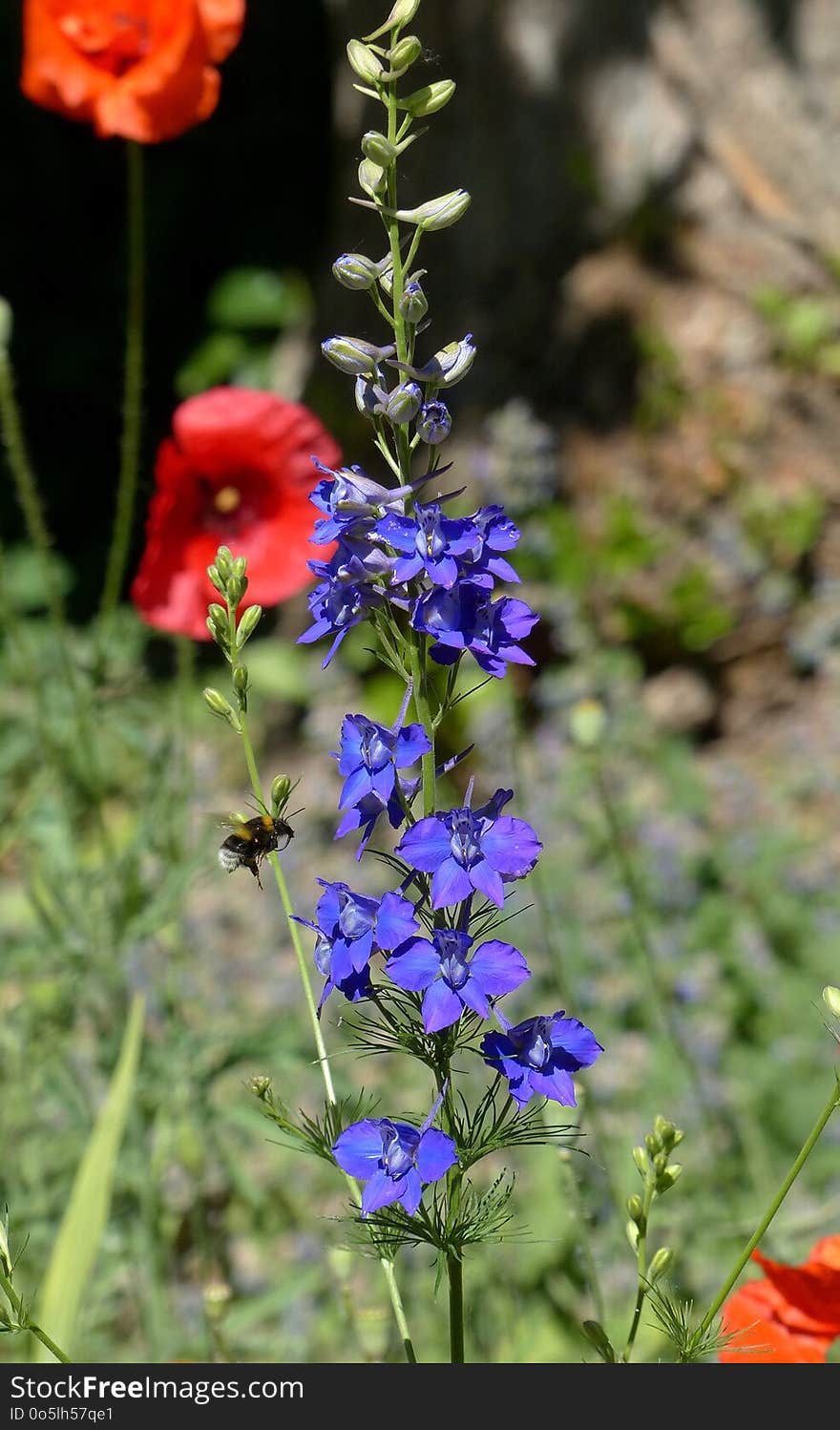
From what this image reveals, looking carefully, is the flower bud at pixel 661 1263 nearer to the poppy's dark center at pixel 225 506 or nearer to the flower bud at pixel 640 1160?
the flower bud at pixel 640 1160

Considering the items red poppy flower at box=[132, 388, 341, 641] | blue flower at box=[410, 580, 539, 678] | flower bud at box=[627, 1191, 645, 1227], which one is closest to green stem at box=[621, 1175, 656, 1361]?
flower bud at box=[627, 1191, 645, 1227]

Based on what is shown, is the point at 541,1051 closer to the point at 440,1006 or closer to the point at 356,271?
the point at 440,1006

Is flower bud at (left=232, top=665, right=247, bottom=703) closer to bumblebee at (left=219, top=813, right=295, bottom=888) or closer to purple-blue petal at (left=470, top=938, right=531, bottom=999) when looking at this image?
bumblebee at (left=219, top=813, right=295, bottom=888)

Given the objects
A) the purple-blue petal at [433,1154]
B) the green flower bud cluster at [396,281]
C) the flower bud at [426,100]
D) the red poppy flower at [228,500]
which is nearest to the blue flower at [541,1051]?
the purple-blue petal at [433,1154]

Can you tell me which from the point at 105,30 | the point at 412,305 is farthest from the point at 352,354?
the point at 105,30

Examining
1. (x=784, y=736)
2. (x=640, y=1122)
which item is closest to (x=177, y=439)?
(x=640, y=1122)
